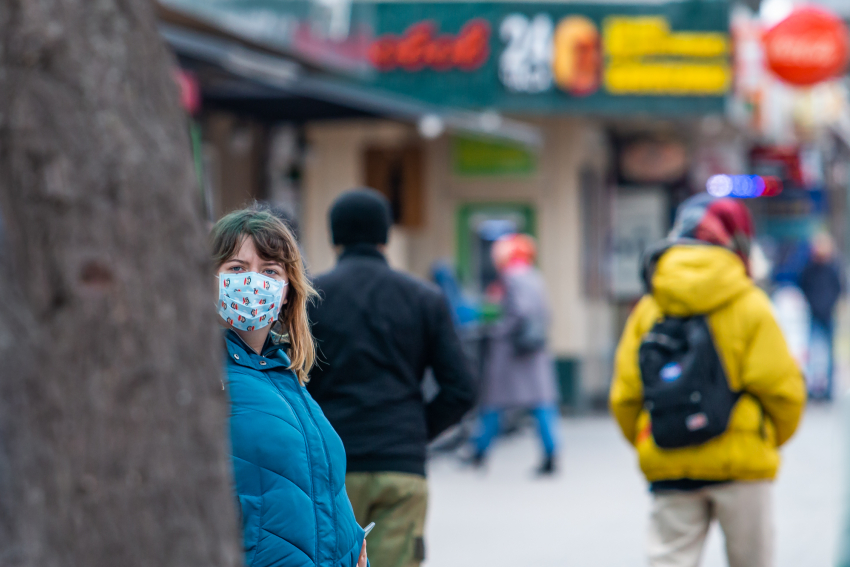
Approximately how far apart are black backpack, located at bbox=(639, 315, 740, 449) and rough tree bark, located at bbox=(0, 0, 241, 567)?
2.83 meters

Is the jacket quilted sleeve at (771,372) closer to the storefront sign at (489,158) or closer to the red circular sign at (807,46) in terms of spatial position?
the red circular sign at (807,46)

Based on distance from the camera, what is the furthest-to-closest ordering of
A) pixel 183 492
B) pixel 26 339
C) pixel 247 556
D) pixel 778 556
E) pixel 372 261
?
pixel 778 556, pixel 372 261, pixel 247 556, pixel 183 492, pixel 26 339

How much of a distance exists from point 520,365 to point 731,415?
5813 mm

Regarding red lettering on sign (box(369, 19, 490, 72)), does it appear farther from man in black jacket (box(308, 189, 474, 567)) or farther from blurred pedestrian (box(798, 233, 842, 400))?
man in black jacket (box(308, 189, 474, 567))

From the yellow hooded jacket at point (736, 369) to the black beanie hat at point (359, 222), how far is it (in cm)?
106

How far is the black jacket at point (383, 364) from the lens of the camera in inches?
159

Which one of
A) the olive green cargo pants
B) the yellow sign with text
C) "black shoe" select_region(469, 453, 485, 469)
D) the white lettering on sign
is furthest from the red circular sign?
the olive green cargo pants

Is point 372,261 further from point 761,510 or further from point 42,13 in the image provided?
point 42,13

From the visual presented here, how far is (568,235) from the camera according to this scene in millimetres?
14352

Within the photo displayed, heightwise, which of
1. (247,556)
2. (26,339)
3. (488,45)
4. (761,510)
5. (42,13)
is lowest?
(761,510)

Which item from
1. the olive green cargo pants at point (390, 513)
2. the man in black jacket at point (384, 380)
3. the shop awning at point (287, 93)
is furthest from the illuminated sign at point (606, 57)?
the olive green cargo pants at point (390, 513)

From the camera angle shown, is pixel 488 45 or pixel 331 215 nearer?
pixel 331 215

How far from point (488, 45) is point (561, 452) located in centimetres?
483

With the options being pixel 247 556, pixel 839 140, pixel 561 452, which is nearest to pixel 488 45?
pixel 561 452
